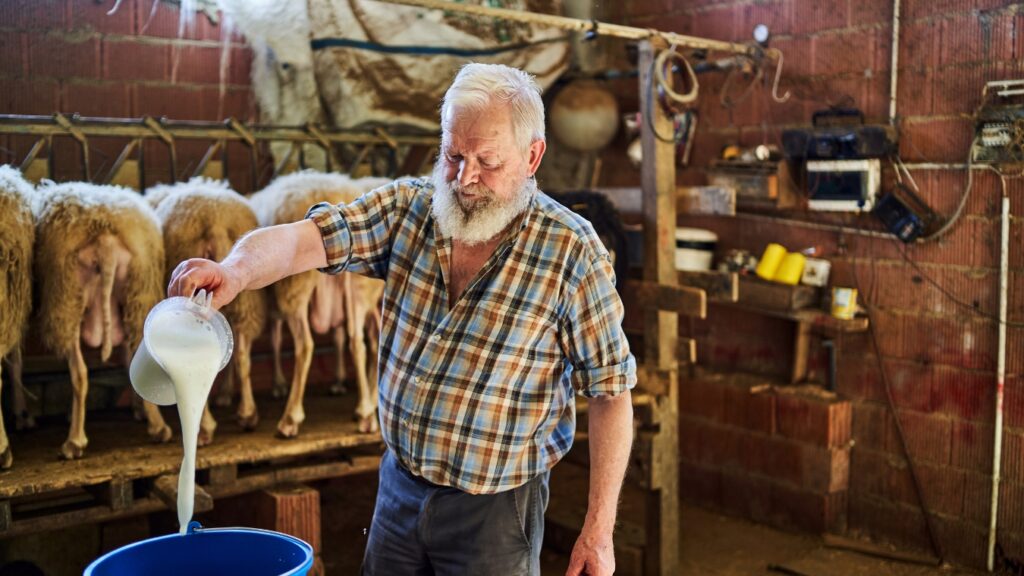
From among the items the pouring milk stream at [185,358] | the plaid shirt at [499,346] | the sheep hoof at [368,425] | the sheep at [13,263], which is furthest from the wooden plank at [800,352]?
the pouring milk stream at [185,358]

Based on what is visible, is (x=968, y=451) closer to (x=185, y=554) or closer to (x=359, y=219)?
(x=359, y=219)

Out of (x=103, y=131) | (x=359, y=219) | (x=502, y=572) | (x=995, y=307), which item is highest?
(x=103, y=131)

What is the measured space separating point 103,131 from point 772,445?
12.6ft

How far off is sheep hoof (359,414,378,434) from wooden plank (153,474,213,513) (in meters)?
0.85

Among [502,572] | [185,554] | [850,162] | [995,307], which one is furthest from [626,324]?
[185,554]

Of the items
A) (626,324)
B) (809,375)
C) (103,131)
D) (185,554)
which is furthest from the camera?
(626,324)

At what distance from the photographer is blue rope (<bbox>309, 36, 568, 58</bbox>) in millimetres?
5445

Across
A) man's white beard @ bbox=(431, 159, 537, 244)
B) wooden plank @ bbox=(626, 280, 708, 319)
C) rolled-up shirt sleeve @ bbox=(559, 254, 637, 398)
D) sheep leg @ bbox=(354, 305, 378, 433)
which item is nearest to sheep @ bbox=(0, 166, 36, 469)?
sheep leg @ bbox=(354, 305, 378, 433)

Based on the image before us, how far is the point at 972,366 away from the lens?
4914mm

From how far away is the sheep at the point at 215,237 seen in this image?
416cm

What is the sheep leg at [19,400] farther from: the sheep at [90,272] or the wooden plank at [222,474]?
the wooden plank at [222,474]

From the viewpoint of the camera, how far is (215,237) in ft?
13.6

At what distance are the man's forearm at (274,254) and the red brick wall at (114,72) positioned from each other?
10.1 feet

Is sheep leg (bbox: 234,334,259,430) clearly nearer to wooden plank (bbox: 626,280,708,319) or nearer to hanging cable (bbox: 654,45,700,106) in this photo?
wooden plank (bbox: 626,280,708,319)
